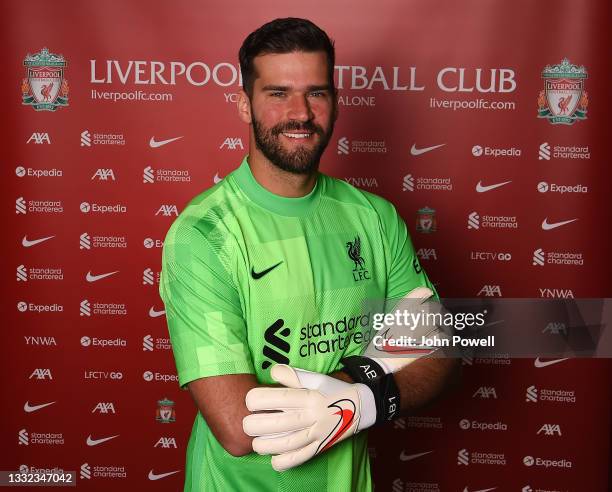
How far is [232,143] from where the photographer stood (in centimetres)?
300

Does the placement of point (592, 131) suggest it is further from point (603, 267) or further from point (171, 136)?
point (171, 136)

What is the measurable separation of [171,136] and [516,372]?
1762mm

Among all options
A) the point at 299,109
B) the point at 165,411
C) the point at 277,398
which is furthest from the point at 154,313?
the point at 277,398

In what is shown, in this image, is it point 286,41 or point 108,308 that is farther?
point 108,308

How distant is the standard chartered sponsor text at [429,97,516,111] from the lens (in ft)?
9.78

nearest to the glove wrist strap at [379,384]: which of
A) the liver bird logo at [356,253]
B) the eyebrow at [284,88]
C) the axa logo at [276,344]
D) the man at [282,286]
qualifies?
the man at [282,286]

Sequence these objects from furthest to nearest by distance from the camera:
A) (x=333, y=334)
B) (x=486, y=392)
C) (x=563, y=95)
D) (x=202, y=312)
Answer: (x=486, y=392) < (x=563, y=95) < (x=333, y=334) < (x=202, y=312)

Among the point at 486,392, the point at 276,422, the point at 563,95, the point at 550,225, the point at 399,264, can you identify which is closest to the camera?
the point at 276,422

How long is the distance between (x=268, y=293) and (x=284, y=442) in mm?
334

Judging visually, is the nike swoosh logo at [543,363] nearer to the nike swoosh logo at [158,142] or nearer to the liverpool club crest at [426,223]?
the liverpool club crest at [426,223]

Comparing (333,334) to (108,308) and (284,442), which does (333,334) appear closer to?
(284,442)

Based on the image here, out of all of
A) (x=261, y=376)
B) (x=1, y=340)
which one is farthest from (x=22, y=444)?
(x=261, y=376)

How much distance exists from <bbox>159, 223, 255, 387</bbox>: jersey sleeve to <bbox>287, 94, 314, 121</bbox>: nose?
13.5 inches

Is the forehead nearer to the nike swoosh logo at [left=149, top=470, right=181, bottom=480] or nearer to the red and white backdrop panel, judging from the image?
the red and white backdrop panel
